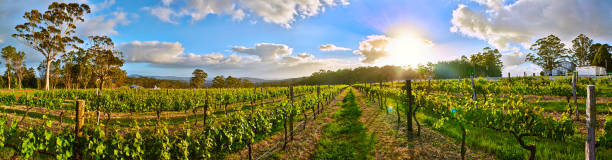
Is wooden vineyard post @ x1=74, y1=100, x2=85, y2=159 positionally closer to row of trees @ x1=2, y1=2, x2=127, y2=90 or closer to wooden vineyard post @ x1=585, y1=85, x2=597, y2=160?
wooden vineyard post @ x1=585, y1=85, x2=597, y2=160

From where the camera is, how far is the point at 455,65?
275 feet

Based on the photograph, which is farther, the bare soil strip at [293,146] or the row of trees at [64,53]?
the row of trees at [64,53]

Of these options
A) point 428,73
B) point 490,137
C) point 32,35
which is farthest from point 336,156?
point 428,73

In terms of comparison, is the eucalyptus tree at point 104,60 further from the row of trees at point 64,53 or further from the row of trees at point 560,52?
the row of trees at point 560,52

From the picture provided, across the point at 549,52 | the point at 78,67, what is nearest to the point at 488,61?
the point at 549,52

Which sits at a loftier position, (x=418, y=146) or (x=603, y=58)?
(x=603, y=58)

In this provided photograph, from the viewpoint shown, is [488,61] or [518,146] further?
[488,61]

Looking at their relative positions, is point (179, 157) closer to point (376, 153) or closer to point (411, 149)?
point (376, 153)

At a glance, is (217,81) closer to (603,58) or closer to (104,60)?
(104,60)

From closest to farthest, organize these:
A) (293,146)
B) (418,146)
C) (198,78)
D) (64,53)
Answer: (418,146), (293,146), (64,53), (198,78)

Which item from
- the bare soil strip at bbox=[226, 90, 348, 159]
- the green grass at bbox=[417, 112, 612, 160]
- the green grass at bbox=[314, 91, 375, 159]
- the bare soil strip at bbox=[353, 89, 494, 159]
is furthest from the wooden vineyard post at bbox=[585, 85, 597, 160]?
the bare soil strip at bbox=[226, 90, 348, 159]

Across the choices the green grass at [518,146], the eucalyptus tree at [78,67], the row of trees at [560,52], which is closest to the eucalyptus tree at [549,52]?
the row of trees at [560,52]

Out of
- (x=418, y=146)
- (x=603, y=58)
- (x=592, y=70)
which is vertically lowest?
(x=418, y=146)

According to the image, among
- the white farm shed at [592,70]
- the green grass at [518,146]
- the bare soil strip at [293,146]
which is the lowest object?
the bare soil strip at [293,146]
